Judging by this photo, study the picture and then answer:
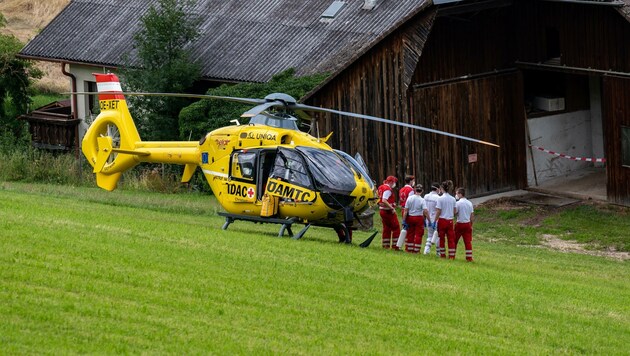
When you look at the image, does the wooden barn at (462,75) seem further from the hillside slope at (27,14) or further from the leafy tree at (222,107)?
the hillside slope at (27,14)

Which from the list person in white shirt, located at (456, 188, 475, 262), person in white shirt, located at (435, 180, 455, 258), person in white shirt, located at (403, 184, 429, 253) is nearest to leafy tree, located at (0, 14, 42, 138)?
person in white shirt, located at (403, 184, 429, 253)

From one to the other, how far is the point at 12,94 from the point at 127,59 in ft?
21.1

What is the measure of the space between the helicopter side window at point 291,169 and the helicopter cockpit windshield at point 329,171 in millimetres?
146

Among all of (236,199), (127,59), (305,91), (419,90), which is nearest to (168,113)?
(127,59)

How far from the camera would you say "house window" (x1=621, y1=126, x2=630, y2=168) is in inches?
1249

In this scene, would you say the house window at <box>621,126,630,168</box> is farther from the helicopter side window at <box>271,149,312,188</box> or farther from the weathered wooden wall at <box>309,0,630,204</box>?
the helicopter side window at <box>271,149,312,188</box>

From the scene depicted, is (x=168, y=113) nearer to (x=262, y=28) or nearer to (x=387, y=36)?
(x=262, y=28)

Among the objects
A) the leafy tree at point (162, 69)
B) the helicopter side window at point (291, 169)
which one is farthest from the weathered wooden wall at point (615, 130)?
the leafy tree at point (162, 69)

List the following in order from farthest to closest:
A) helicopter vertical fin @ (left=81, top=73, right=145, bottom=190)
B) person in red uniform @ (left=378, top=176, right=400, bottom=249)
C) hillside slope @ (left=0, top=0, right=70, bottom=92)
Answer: hillside slope @ (left=0, top=0, right=70, bottom=92) → helicopter vertical fin @ (left=81, top=73, right=145, bottom=190) → person in red uniform @ (left=378, top=176, right=400, bottom=249)

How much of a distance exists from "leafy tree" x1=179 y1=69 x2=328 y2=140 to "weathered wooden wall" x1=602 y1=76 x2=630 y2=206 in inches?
290

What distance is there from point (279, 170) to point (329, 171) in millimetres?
1094

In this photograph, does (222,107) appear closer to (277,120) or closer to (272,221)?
(277,120)

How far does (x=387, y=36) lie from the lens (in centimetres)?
3180

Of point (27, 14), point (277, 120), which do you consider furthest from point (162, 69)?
point (27, 14)
